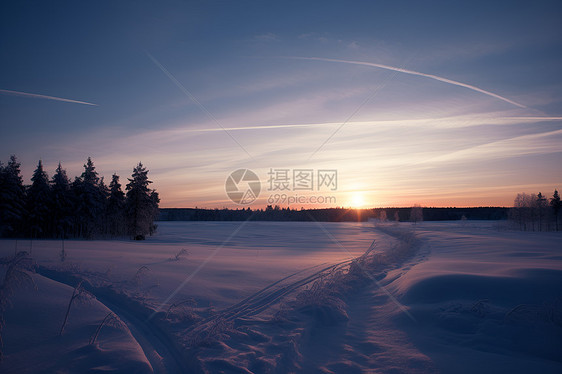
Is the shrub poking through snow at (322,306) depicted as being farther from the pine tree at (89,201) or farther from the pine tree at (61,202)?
the pine tree at (61,202)

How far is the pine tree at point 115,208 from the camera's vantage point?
150 feet

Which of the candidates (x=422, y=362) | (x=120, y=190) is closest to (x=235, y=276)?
(x=422, y=362)

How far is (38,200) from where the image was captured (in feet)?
130

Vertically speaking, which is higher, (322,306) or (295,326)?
(322,306)

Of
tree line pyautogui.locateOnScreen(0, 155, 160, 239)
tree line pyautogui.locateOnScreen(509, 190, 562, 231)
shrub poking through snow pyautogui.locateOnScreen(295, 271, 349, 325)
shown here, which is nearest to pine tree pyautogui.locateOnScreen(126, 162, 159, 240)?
tree line pyautogui.locateOnScreen(0, 155, 160, 239)

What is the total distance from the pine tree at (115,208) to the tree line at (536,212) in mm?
92328

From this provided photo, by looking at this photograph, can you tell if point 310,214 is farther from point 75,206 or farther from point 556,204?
point 75,206

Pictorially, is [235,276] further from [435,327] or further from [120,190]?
[120,190]

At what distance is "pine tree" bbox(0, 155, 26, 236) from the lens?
35969mm

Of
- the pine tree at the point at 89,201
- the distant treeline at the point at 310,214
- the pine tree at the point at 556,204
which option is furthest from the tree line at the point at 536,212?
the pine tree at the point at 89,201

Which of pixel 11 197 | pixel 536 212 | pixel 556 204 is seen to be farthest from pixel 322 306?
pixel 556 204

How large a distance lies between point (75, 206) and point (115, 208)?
16.7 feet

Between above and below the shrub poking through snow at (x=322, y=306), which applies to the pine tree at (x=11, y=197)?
above

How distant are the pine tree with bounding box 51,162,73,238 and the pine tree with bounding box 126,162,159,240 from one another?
819 centimetres
